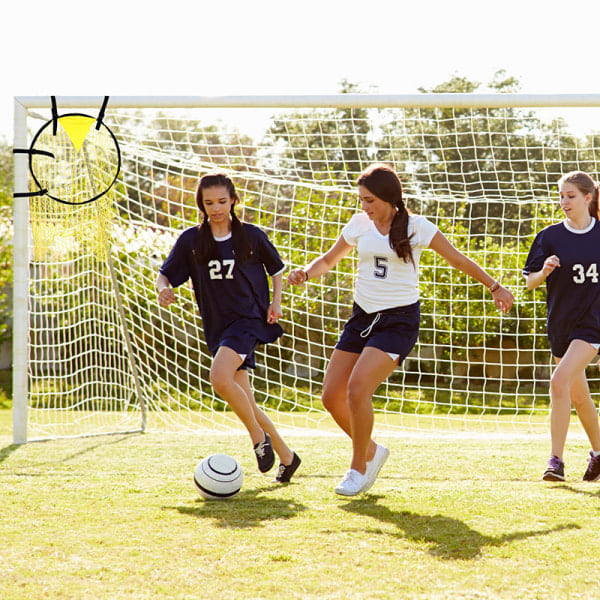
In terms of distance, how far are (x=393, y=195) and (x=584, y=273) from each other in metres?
1.30

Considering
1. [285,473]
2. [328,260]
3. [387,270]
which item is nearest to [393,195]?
[387,270]

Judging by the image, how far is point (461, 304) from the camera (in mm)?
9812

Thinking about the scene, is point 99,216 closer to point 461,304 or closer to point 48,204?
point 48,204

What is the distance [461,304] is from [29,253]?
5454mm

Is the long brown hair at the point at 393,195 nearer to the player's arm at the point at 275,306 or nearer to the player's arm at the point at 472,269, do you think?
the player's arm at the point at 472,269

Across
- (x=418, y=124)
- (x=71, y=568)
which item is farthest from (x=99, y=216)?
(x=418, y=124)

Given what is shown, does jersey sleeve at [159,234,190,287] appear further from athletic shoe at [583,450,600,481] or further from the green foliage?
athletic shoe at [583,450,600,481]

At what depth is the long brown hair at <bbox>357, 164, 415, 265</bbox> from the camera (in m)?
3.92

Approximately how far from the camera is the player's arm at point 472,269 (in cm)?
394

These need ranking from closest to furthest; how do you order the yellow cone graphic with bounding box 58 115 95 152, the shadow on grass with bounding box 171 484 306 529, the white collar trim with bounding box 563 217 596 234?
the shadow on grass with bounding box 171 484 306 529
the white collar trim with bounding box 563 217 596 234
the yellow cone graphic with bounding box 58 115 95 152

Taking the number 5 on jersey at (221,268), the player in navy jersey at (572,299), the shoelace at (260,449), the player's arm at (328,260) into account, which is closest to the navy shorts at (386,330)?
the player's arm at (328,260)

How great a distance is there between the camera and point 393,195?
3994 mm

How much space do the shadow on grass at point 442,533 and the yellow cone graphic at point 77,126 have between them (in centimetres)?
389

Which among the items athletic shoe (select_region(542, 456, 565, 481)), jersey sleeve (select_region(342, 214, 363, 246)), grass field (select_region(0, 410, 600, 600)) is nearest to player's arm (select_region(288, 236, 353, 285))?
jersey sleeve (select_region(342, 214, 363, 246))
